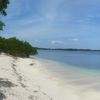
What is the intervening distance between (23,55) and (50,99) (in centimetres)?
3411

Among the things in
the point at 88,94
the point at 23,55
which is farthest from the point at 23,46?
the point at 88,94

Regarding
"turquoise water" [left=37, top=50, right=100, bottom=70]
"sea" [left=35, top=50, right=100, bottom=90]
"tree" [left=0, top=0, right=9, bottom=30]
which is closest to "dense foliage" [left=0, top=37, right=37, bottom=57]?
"sea" [left=35, top=50, right=100, bottom=90]

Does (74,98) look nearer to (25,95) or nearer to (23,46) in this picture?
(25,95)

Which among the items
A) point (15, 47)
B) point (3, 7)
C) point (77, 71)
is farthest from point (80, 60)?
point (3, 7)

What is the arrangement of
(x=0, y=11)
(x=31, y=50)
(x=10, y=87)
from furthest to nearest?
1. (x=31, y=50)
2. (x=0, y=11)
3. (x=10, y=87)

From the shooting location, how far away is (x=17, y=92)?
1049cm

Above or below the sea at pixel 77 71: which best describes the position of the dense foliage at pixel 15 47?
above

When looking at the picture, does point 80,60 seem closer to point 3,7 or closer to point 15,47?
point 15,47

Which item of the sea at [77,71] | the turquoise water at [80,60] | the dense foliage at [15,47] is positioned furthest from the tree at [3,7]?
the dense foliage at [15,47]

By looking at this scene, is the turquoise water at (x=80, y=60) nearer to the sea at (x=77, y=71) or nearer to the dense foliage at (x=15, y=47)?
the sea at (x=77, y=71)

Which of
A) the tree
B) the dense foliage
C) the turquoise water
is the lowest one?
the turquoise water

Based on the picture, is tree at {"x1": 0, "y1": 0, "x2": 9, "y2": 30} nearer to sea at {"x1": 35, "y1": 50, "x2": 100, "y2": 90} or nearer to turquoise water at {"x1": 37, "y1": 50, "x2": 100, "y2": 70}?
sea at {"x1": 35, "y1": 50, "x2": 100, "y2": 90}

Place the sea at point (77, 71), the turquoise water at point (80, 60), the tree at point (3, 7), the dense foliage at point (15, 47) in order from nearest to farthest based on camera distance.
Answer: the tree at point (3, 7) → the sea at point (77, 71) → the turquoise water at point (80, 60) → the dense foliage at point (15, 47)

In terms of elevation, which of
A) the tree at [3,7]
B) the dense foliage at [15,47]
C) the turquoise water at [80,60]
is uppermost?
the tree at [3,7]
